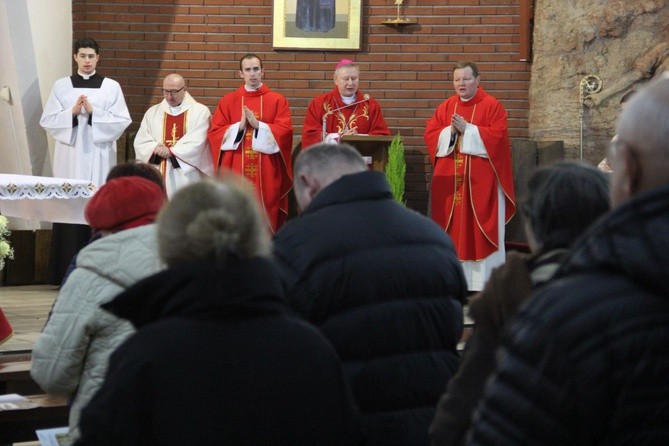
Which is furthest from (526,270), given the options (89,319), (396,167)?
(396,167)

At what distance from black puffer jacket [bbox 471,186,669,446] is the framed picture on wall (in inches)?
407

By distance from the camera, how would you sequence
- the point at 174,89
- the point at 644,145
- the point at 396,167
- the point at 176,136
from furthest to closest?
the point at 176,136 < the point at 174,89 < the point at 396,167 < the point at 644,145

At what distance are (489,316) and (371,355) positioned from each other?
1.00 m

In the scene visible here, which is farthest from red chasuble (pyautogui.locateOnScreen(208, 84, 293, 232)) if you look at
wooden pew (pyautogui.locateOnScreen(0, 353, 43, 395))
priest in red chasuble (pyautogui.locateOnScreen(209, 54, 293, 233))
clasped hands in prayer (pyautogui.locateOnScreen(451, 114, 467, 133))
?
wooden pew (pyautogui.locateOnScreen(0, 353, 43, 395))

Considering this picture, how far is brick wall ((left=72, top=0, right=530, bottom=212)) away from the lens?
11.7 metres

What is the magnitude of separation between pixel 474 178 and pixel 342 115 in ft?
4.63

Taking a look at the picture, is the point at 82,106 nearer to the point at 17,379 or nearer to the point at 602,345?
the point at 17,379

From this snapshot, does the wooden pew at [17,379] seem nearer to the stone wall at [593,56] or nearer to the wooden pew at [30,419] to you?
the wooden pew at [30,419]

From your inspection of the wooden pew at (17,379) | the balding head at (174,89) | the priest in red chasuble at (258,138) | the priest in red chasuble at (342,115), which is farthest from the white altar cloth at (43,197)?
the priest in red chasuble at (342,115)

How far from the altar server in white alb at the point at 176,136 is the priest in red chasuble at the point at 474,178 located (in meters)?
2.17

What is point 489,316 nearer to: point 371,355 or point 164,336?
point 164,336

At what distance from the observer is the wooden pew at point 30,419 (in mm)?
4051

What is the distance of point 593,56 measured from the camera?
36.2 feet

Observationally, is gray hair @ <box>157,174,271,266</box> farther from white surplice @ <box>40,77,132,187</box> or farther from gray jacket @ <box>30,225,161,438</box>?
white surplice @ <box>40,77,132,187</box>
